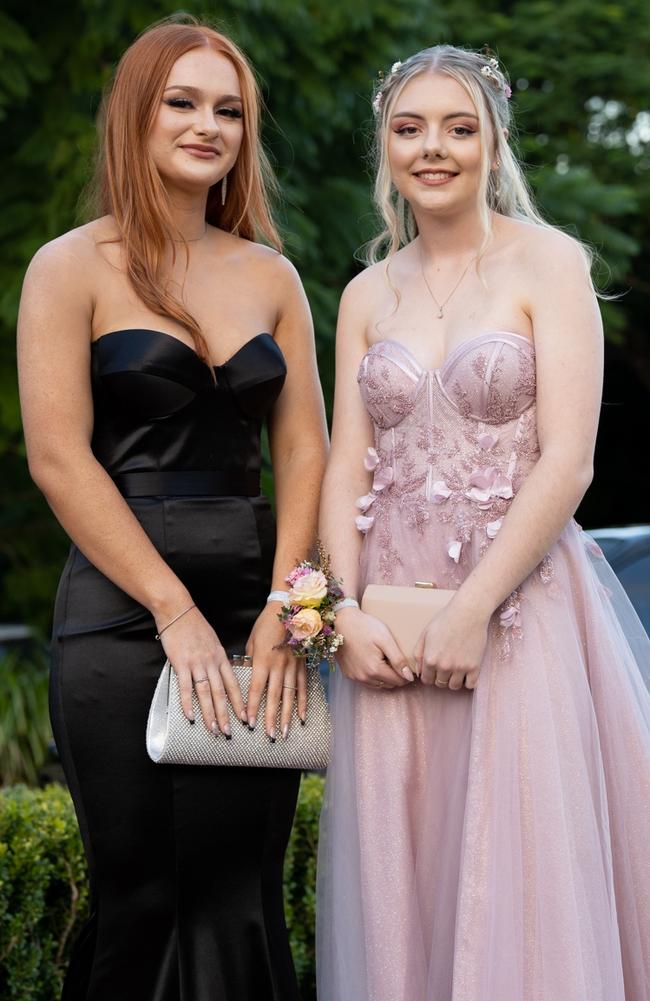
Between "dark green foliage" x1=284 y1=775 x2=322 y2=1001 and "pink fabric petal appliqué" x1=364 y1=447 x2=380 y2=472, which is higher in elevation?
"pink fabric petal appliqué" x1=364 y1=447 x2=380 y2=472

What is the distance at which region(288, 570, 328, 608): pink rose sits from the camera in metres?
3.07

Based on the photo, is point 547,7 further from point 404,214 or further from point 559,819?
point 559,819

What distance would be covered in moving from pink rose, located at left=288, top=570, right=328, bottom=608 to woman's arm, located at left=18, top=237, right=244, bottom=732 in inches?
8.5

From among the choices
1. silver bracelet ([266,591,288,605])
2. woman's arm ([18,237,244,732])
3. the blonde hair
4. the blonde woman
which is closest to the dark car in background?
the blonde woman

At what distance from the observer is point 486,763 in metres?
3.05

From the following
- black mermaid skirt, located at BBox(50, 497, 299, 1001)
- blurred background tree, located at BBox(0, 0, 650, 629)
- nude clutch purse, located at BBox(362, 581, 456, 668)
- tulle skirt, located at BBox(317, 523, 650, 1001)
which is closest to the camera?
tulle skirt, located at BBox(317, 523, 650, 1001)

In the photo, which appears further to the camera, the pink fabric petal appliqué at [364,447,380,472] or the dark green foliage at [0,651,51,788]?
the dark green foliage at [0,651,51,788]

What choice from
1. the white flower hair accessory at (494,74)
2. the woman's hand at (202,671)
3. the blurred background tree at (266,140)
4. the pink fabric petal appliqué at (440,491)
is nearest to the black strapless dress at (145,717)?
the woman's hand at (202,671)

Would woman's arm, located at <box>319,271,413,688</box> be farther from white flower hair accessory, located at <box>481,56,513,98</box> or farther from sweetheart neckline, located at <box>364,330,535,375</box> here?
white flower hair accessory, located at <box>481,56,513,98</box>

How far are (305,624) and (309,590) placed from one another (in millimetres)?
79

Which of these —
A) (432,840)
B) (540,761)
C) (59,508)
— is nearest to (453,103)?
(59,508)

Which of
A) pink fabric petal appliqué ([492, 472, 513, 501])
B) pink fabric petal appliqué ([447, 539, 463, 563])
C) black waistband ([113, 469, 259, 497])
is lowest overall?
pink fabric petal appliqué ([447, 539, 463, 563])

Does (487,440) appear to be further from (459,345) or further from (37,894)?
(37,894)

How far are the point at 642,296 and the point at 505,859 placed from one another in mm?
10364
